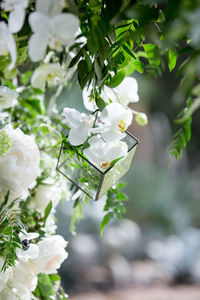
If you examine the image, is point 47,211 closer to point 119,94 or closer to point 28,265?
point 28,265

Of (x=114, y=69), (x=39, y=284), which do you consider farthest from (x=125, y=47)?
(x=39, y=284)

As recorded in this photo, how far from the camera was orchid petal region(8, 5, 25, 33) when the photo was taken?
361 mm

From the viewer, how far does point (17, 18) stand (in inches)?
14.3

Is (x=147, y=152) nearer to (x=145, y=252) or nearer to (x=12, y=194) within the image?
(x=145, y=252)

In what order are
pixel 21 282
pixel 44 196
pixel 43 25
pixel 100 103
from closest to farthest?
pixel 43 25, pixel 100 103, pixel 21 282, pixel 44 196

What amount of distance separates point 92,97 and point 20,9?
134 millimetres

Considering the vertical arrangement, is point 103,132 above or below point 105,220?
above

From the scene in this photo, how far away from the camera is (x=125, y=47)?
0.46 metres

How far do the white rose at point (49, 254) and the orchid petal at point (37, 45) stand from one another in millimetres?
299

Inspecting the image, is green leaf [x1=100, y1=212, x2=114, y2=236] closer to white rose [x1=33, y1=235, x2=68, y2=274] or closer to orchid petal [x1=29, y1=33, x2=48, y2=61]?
white rose [x1=33, y1=235, x2=68, y2=274]

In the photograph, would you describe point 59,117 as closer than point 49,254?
No

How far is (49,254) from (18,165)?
13 centimetres

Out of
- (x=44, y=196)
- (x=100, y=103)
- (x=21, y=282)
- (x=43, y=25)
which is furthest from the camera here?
(x=44, y=196)

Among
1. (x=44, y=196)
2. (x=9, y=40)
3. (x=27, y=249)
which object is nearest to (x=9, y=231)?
(x=27, y=249)
